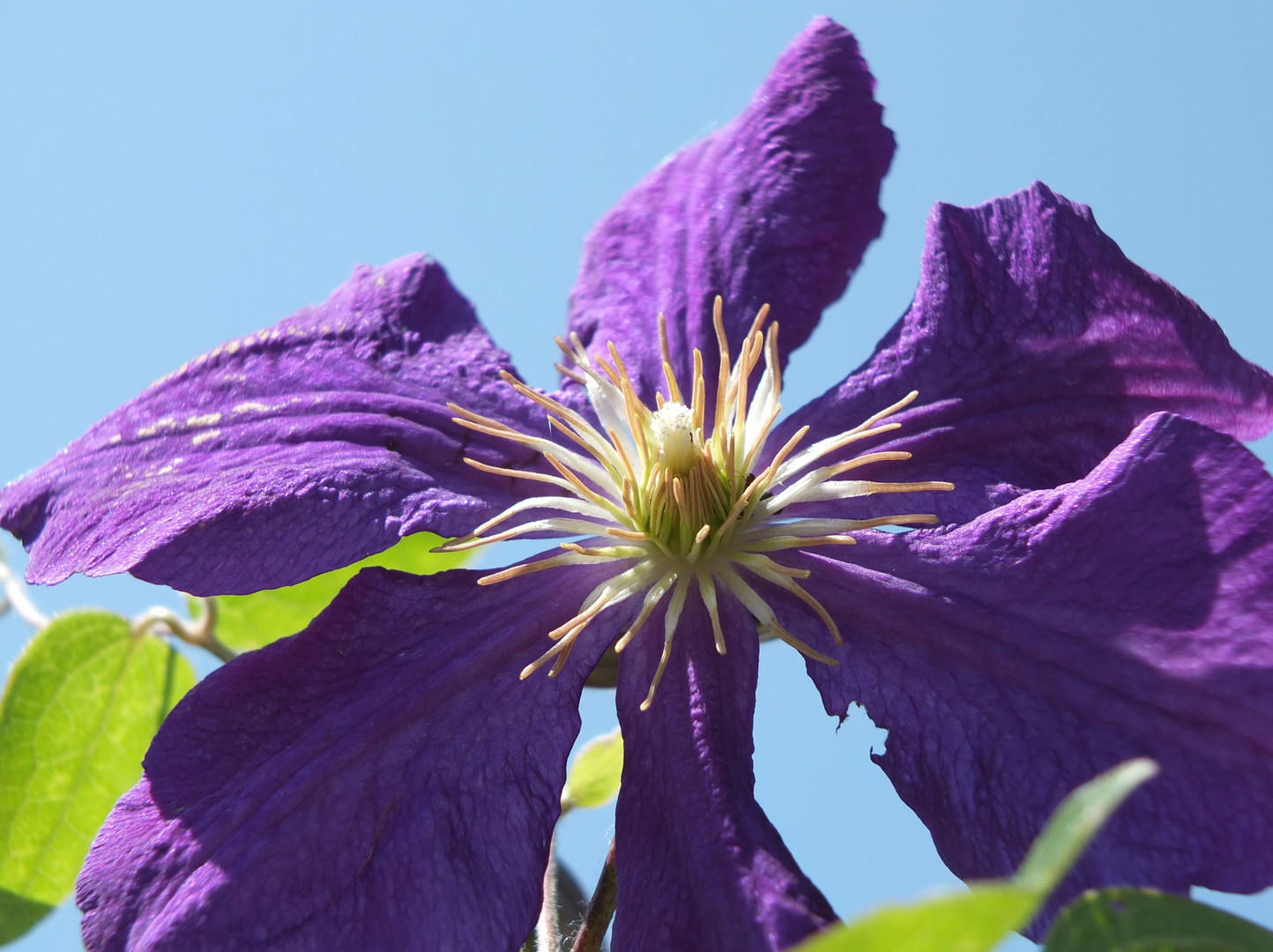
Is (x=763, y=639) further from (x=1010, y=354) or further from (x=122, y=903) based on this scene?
(x=122, y=903)

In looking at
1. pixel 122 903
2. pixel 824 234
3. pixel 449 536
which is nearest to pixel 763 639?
pixel 449 536

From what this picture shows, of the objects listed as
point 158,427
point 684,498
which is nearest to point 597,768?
point 684,498

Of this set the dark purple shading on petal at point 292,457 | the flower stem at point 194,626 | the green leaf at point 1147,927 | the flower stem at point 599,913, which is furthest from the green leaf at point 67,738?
the green leaf at point 1147,927

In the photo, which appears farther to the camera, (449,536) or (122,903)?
(449,536)

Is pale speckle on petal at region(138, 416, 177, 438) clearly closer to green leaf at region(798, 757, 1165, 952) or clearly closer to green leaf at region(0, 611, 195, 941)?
green leaf at region(0, 611, 195, 941)

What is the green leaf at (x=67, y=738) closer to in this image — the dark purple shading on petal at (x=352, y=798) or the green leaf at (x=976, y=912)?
the dark purple shading on petal at (x=352, y=798)
